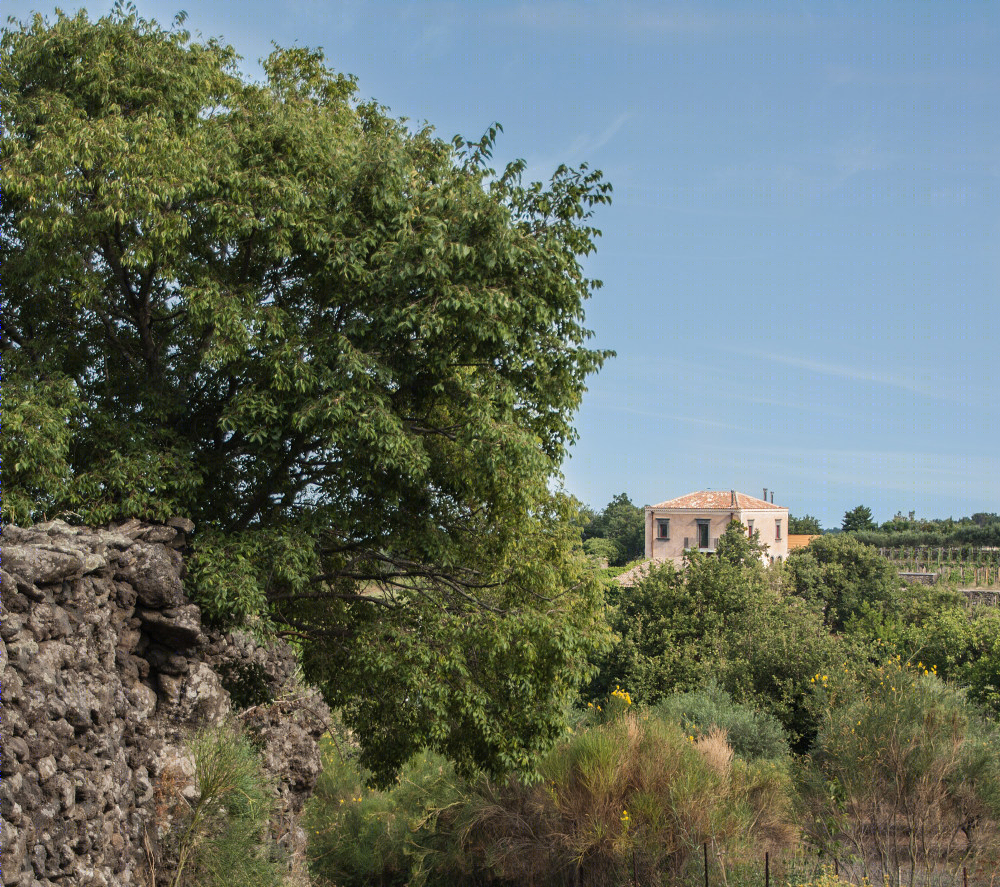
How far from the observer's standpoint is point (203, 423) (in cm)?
1243

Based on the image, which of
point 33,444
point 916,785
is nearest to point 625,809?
point 916,785

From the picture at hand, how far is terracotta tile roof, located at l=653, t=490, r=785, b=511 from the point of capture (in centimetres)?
6035

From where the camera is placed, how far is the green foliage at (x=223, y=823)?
8.70m

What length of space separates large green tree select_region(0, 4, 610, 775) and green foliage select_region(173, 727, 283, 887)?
5.42ft

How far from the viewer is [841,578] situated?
45.1 metres

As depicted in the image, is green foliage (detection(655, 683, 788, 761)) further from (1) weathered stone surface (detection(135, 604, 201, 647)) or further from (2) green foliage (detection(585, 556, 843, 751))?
(1) weathered stone surface (detection(135, 604, 201, 647))

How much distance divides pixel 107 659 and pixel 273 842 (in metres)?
4.14

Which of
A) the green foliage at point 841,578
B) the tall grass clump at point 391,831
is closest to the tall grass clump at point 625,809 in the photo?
the tall grass clump at point 391,831

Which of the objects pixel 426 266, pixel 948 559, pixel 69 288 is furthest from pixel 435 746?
pixel 948 559

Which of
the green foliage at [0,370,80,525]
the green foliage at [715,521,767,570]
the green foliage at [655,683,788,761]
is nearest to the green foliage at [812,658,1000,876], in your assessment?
the green foliage at [655,683,788,761]

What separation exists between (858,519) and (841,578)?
54424mm

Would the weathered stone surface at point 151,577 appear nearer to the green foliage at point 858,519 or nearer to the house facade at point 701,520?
the house facade at point 701,520

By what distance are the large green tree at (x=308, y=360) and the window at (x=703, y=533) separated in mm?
49059

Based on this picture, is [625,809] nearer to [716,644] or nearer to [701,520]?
[716,644]
